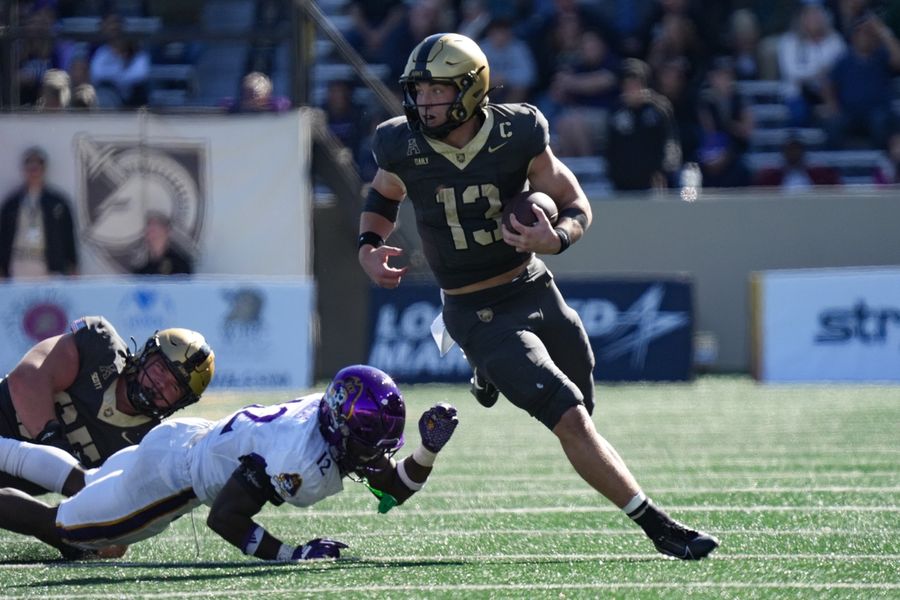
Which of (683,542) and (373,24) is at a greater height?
(373,24)

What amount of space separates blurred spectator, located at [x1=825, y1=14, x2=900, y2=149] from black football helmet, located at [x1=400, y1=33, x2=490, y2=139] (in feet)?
34.0

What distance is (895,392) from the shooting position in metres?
12.4

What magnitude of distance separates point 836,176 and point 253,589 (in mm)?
11981

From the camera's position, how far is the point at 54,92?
1379 centimetres

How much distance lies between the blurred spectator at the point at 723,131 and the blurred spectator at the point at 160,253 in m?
5.16

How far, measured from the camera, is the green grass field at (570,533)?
177 inches

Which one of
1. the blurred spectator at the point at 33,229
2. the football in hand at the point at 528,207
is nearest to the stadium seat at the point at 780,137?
the blurred spectator at the point at 33,229

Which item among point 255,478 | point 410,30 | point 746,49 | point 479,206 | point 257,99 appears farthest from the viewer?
point 746,49

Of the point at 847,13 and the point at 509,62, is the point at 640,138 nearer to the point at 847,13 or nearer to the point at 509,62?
the point at 509,62

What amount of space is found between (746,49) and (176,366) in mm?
11499

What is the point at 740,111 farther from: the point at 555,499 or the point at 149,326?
the point at 555,499

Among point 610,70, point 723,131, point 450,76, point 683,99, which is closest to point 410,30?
point 610,70

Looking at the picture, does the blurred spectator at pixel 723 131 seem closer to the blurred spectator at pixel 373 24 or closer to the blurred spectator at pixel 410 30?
the blurred spectator at pixel 410 30

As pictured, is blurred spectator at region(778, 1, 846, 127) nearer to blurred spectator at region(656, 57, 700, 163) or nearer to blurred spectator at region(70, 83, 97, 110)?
blurred spectator at region(656, 57, 700, 163)
